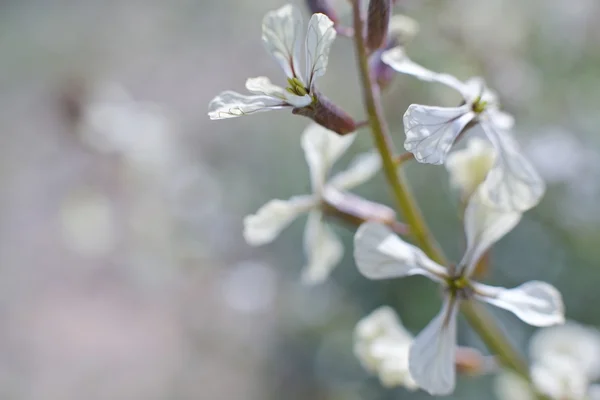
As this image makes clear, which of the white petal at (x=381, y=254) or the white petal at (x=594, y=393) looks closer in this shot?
the white petal at (x=381, y=254)

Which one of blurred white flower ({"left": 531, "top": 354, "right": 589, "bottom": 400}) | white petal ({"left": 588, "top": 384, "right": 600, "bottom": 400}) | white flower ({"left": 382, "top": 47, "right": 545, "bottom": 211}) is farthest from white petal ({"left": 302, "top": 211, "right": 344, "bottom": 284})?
white petal ({"left": 588, "top": 384, "right": 600, "bottom": 400})

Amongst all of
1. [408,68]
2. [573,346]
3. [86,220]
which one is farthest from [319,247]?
[86,220]

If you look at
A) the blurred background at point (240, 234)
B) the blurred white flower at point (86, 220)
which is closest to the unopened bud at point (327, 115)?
the blurred background at point (240, 234)

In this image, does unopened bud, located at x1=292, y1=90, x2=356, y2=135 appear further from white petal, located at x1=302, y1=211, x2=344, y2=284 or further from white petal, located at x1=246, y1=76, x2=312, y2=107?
white petal, located at x1=302, y1=211, x2=344, y2=284

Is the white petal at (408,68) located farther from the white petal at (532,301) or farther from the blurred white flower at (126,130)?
the blurred white flower at (126,130)

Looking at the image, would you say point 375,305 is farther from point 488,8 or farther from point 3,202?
point 3,202

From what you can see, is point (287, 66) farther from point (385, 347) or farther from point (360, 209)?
point (385, 347)
